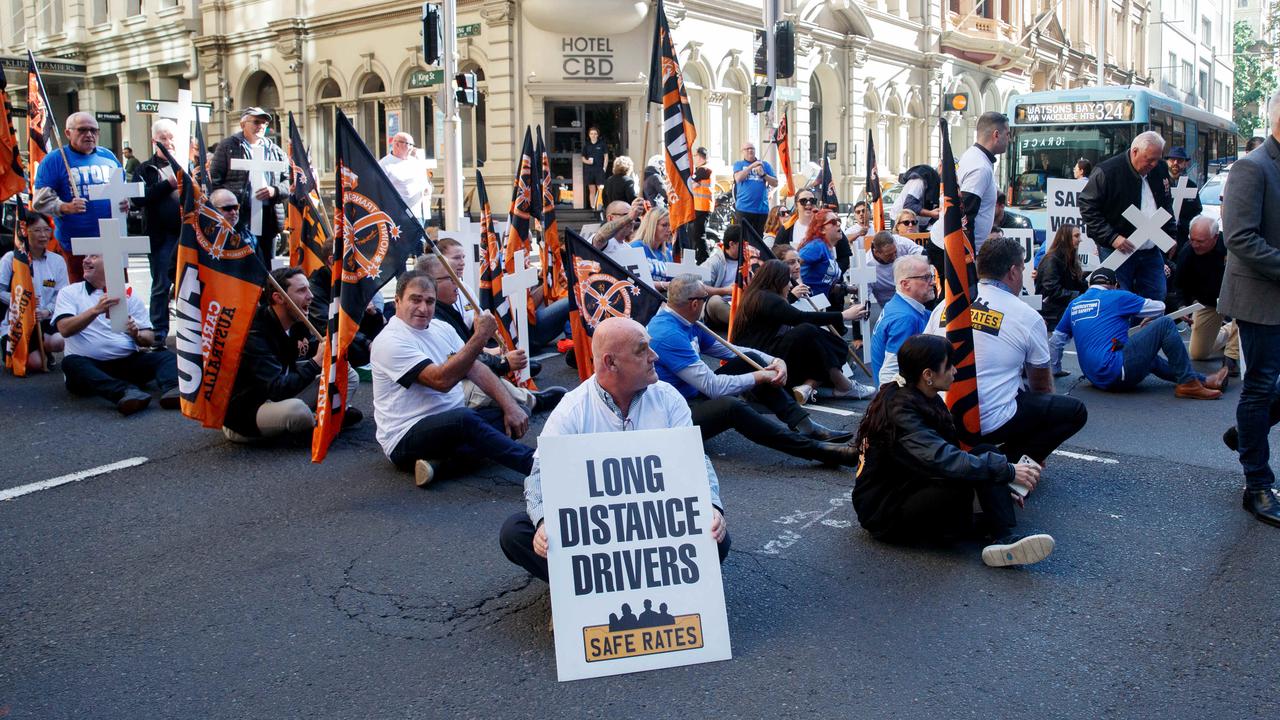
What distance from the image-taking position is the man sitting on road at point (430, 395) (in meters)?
5.98

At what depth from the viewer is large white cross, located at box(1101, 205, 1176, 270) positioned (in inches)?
376

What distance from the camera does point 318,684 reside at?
3787mm

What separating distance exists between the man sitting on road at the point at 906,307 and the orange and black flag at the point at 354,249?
271cm

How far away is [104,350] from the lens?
27.5 feet

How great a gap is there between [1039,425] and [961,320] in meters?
0.67

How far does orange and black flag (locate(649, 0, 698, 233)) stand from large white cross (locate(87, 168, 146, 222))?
181 inches

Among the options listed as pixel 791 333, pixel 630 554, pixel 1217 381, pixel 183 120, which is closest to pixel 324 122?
pixel 183 120

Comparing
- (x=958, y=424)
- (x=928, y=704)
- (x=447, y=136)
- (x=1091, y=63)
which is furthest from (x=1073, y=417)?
(x=1091, y=63)

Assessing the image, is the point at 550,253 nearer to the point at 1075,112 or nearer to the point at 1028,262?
the point at 1028,262

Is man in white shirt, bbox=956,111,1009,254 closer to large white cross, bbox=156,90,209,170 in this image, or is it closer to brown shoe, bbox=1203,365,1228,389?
brown shoe, bbox=1203,365,1228,389

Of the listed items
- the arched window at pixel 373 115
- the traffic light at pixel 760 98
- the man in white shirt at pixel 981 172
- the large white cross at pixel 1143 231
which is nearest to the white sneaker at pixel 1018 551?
the man in white shirt at pixel 981 172

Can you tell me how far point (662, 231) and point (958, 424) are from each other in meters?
5.31

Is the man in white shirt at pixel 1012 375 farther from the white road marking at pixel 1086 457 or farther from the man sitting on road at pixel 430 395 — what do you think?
the man sitting on road at pixel 430 395

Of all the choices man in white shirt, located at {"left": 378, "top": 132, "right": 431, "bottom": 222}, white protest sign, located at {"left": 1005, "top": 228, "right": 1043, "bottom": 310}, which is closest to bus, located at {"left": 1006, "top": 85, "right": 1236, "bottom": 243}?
white protest sign, located at {"left": 1005, "top": 228, "right": 1043, "bottom": 310}
